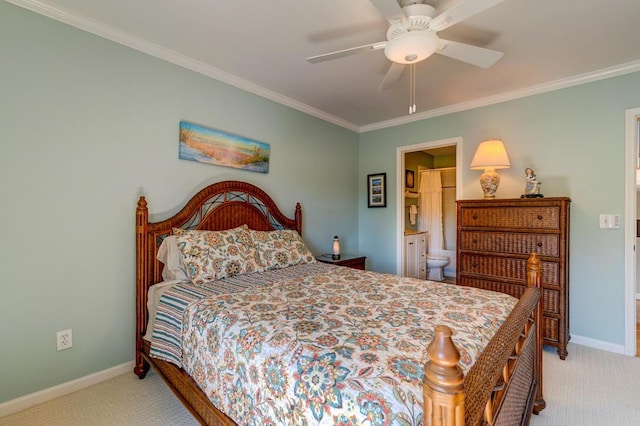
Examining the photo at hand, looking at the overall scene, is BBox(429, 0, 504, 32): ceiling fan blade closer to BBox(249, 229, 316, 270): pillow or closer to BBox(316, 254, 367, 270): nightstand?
BBox(249, 229, 316, 270): pillow

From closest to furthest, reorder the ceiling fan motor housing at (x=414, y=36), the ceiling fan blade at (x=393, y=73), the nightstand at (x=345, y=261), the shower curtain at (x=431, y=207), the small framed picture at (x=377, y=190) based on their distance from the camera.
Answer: the ceiling fan motor housing at (x=414, y=36)
the ceiling fan blade at (x=393, y=73)
the nightstand at (x=345, y=261)
the small framed picture at (x=377, y=190)
the shower curtain at (x=431, y=207)

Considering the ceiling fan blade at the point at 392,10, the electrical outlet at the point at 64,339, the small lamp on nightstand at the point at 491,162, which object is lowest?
the electrical outlet at the point at 64,339

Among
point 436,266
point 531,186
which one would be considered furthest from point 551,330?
point 436,266

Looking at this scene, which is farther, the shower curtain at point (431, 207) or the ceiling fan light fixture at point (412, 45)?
the shower curtain at point (431, 207)

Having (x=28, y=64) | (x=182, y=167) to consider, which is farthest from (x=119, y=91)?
(x=182, y=167)

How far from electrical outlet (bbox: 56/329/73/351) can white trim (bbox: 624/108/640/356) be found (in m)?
4.36

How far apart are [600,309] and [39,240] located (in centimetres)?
447

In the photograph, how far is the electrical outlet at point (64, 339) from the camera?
77.5 inches

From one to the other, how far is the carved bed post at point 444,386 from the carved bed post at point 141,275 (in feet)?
7.25

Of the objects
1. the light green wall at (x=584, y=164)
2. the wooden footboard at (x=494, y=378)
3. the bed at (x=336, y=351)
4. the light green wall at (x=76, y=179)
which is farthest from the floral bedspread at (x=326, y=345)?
the light green wall at (x=584, y=164)

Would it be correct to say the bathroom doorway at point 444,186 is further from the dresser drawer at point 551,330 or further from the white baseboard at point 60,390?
the white baseboard at point 60,390

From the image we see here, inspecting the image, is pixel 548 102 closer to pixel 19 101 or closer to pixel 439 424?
pixel 439 424

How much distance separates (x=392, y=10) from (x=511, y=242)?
2.32 m

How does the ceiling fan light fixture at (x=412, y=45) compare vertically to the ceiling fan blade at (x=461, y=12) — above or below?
below
